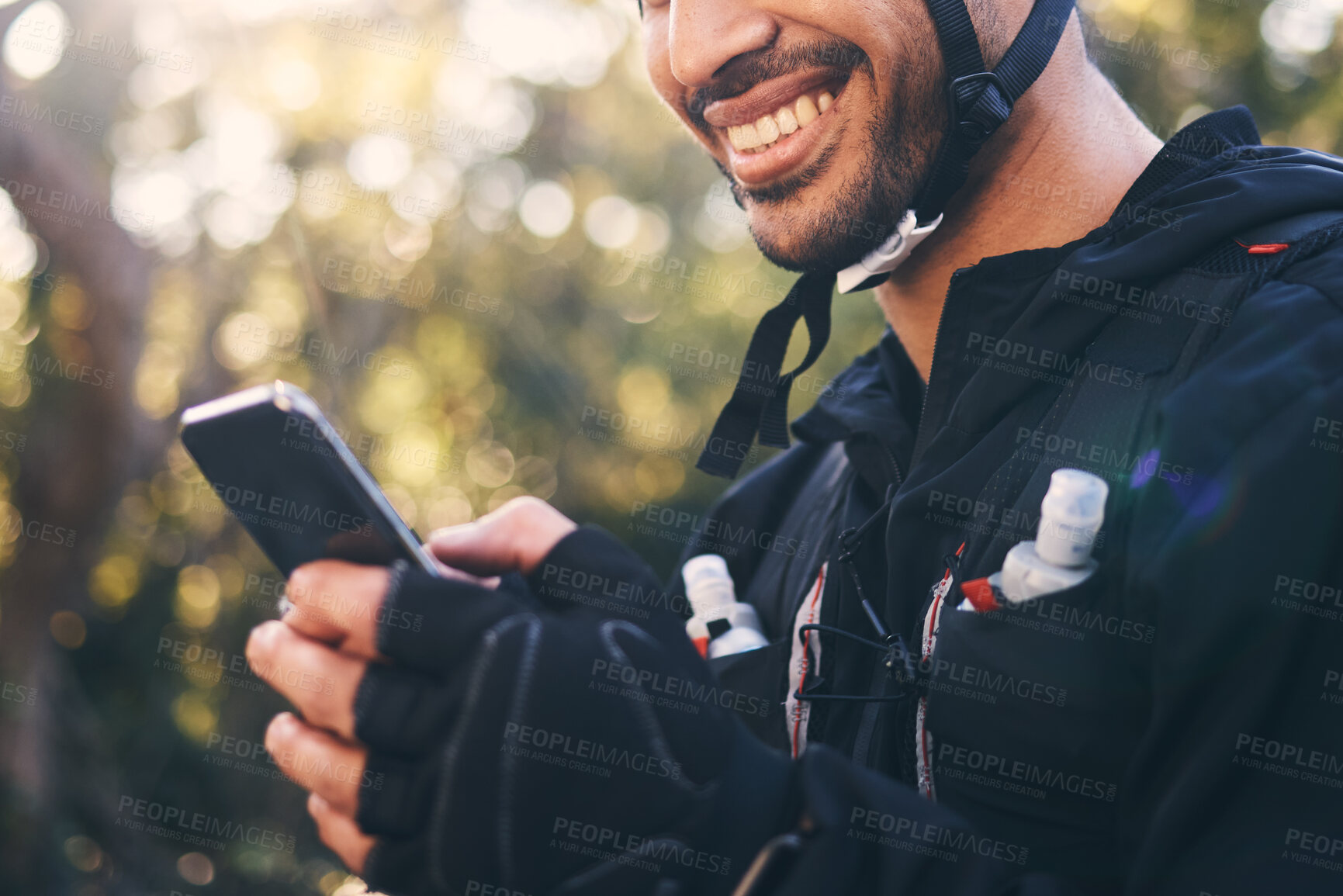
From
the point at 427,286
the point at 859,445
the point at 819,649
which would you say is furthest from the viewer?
the point at 427,286

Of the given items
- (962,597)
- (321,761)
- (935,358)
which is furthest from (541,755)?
(935,358)

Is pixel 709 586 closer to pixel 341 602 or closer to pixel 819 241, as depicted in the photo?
pixel 819 241

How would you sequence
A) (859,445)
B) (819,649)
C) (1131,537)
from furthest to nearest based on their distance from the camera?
(859,445), (819,649), (1131,537)

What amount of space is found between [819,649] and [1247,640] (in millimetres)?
862

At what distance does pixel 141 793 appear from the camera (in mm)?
10195

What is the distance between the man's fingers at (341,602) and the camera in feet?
3.51

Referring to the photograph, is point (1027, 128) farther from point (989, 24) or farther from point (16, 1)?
point (16, 1)

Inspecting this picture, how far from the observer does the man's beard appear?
6.61 ft

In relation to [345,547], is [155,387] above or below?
below

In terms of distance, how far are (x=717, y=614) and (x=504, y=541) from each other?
115cm

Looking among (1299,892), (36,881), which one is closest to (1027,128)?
(1299,892)

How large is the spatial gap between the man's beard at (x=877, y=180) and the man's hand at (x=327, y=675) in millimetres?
1409

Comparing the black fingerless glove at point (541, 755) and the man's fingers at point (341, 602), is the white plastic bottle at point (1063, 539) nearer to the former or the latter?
the black fingerless glove at point (541, 755)

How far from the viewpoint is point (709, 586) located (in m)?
2.38
